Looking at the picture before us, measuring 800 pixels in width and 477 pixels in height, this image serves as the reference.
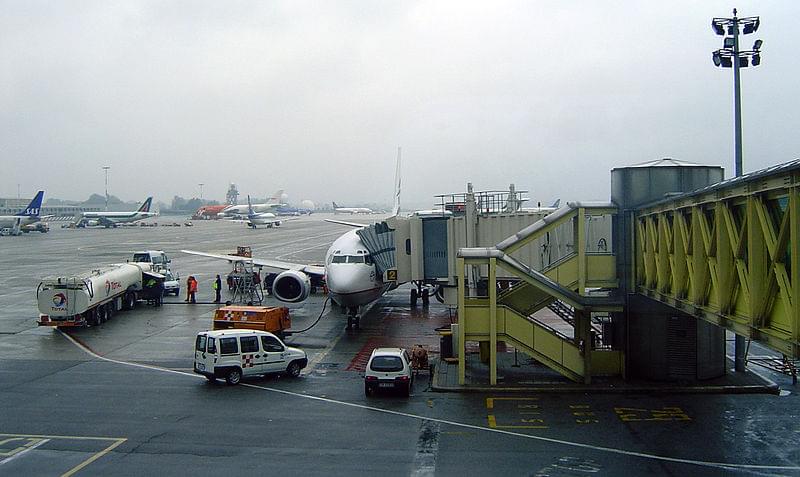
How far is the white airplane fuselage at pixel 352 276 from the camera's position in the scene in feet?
119

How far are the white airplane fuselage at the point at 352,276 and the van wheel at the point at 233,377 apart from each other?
35.6ft

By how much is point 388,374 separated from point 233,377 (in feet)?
20.2

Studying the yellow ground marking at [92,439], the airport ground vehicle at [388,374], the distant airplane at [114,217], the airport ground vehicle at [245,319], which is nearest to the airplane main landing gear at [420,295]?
the airport ground vehicle at [245,319]

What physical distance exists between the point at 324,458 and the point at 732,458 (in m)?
10.2

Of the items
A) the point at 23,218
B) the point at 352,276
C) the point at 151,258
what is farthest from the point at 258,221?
the point at 352,276

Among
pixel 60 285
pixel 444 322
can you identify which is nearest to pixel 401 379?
pixel 444 322

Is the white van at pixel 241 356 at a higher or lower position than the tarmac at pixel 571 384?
higher

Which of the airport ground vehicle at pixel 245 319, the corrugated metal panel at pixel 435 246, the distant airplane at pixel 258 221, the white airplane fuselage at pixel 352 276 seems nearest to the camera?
the airport ground vehicle at pixel 245 319

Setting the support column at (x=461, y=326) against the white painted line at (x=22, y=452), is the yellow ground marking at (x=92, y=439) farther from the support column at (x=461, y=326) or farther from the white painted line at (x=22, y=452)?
the support column at (x=461, y=326)

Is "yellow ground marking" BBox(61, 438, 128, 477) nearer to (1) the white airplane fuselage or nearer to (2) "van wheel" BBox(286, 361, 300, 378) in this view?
(2) "van wheel" BBox(286, 361, 300, 378)

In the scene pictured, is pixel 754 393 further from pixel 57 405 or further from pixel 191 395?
pixel 57 405

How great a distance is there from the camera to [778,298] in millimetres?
13656

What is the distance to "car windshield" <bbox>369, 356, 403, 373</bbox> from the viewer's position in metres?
24.0

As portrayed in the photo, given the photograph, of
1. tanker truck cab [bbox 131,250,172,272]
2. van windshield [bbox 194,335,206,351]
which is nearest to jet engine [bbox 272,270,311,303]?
van windshield [bbox 194,335,206,351]
